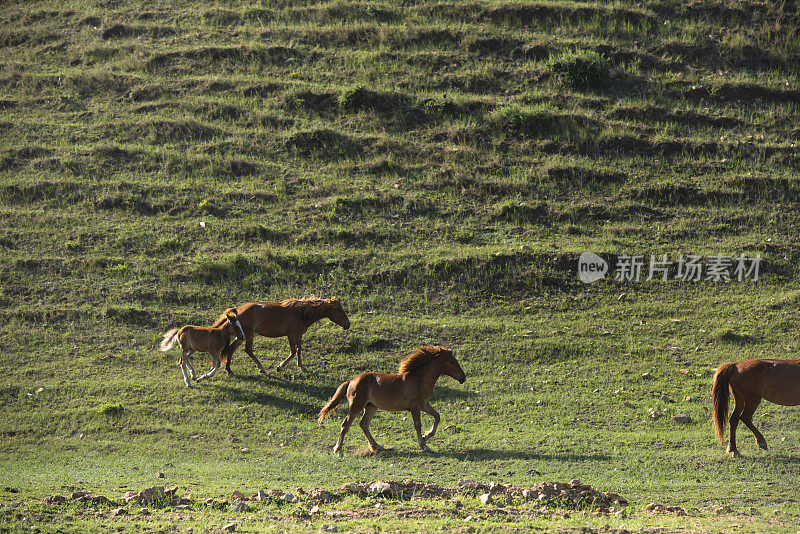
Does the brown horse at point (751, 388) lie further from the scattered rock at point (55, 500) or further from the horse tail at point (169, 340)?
the horse tail at point (169, 340)

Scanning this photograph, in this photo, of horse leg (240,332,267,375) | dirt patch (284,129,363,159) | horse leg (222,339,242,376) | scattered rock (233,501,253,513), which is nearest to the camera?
scattered rock (233,501,253,513)

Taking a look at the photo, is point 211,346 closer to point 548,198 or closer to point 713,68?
point 548,198

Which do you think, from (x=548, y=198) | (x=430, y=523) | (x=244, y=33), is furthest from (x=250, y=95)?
(x=430, y=523)

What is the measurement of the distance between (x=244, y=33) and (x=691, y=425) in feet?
87.3

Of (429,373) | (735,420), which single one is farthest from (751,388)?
(429,373)

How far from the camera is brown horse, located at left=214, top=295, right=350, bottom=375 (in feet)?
60.4

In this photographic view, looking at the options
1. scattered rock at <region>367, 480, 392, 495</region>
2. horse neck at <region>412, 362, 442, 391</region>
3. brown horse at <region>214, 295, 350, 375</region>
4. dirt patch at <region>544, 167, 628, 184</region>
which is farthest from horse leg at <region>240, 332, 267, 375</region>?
dirt patch at <region>544, 167, 628, 184</region>

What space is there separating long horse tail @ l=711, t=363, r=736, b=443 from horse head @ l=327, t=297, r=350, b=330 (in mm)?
8482

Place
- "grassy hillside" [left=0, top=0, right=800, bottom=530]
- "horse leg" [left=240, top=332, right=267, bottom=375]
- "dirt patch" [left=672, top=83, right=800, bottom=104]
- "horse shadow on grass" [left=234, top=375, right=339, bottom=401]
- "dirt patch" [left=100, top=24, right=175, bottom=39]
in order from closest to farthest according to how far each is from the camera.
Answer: "grassy hillside" [left=0, top=0, right=800, bottom=530] → "horse shadow on grass" [left=234, top=375, right=339, bottom=401] → "horse leg" [left=240, top=332, right=267, bottom=375] → "dirt patch" [left=672, top=83, right=800, bottom=104] → "dirt patch" [left=100, top=24, right=175, bottom=39]

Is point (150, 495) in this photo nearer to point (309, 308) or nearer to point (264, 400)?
point (264, 400)

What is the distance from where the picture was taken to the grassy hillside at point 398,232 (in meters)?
14.1

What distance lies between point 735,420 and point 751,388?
0.66 metres

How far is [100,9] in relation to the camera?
38.2m

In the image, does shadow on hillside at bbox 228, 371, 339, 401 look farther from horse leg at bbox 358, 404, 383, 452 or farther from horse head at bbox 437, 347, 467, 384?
horse head at bbox 437, 347, 467, 384
